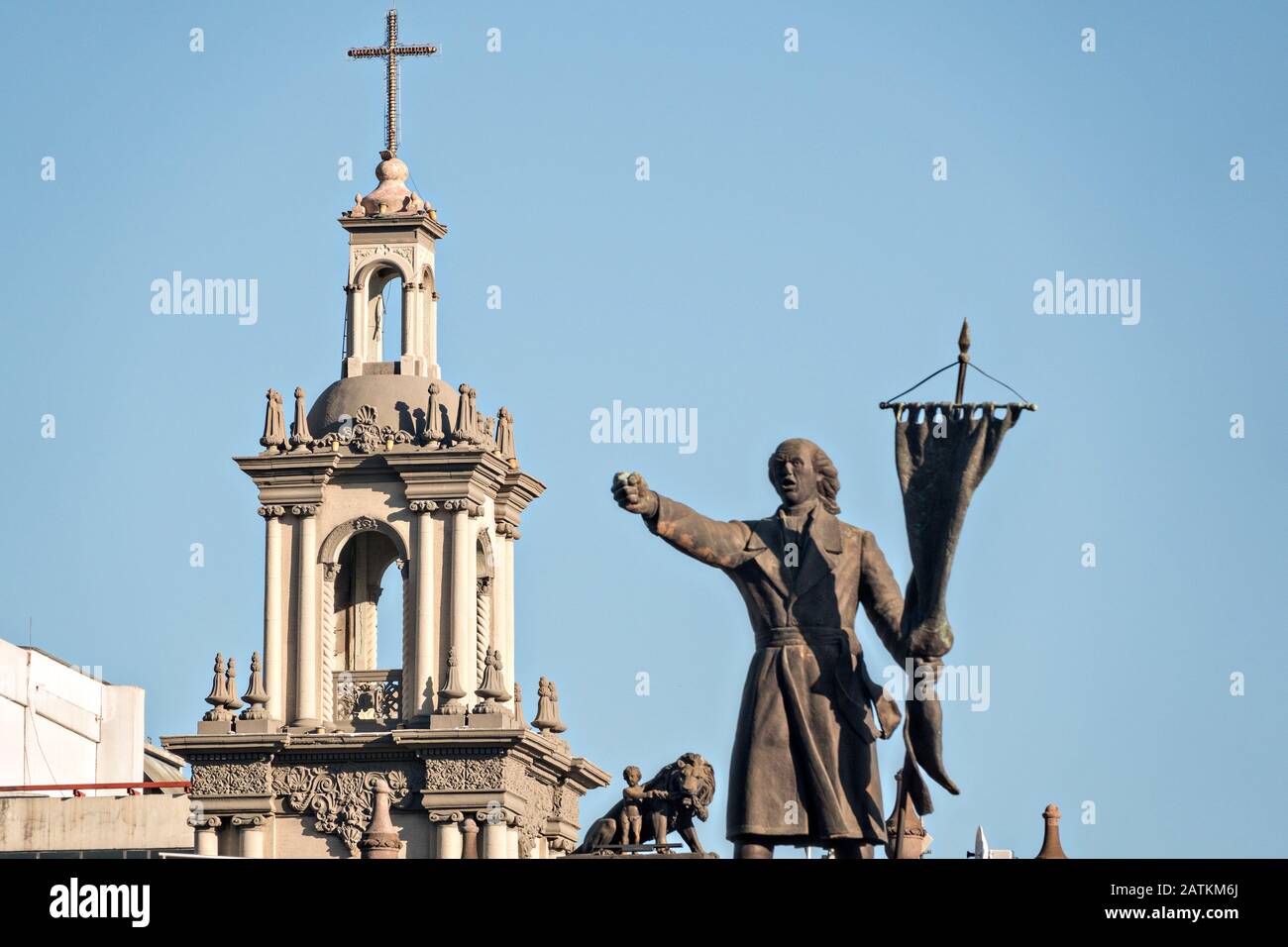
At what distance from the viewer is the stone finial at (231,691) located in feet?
254

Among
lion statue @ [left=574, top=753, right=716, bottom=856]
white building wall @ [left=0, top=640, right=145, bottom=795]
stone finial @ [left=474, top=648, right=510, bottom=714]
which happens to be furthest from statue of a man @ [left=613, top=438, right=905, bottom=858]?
white building wall @ [left=0, top=640, right=145, bottom=795]

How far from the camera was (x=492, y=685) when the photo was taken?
76.8 metres

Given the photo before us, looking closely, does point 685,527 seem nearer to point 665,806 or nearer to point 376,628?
point 665,806

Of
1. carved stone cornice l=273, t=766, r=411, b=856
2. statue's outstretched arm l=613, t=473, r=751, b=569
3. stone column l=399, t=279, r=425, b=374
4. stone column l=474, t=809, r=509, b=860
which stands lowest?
statue's outstretched arm l=613, t=473, r=751, b=569

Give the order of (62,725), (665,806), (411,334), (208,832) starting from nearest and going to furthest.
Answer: (665,806) < (208,832) < (411,334) < (62,725)

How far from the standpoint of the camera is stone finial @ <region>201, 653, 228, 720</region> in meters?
77.9

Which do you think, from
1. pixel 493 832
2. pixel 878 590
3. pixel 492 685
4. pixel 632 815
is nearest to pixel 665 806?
pixel 632 815

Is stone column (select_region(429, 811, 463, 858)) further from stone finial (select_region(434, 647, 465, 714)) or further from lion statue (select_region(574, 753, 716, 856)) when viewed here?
lion statue (select_region(574, 753, 716, 856))

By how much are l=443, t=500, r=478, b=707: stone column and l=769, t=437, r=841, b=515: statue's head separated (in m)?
49.6

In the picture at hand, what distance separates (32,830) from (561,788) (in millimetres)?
25563

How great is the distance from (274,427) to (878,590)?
53.0 metres

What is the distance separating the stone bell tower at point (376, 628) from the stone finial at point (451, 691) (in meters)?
0.03

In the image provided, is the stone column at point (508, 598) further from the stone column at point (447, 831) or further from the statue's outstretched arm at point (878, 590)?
the statue's outstretched arm at point (878, 590)
